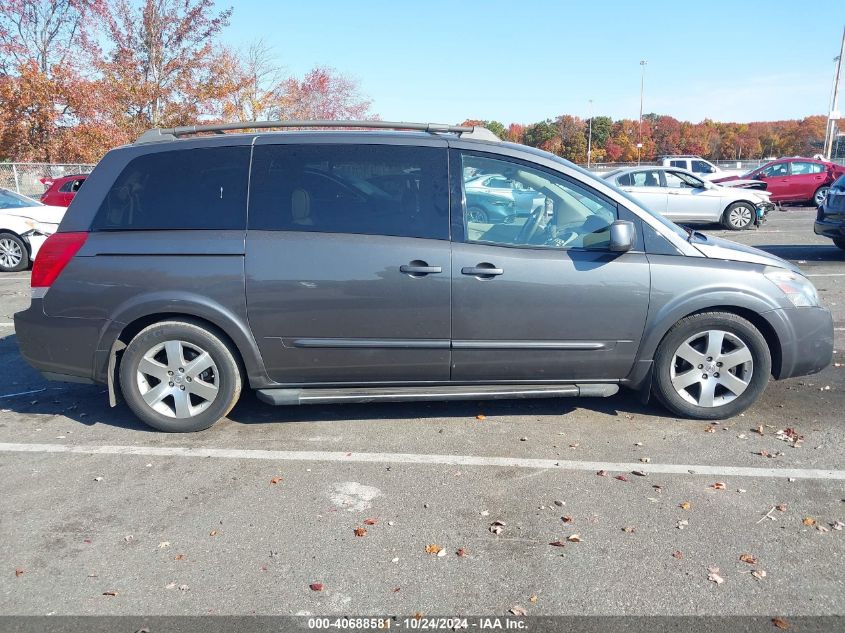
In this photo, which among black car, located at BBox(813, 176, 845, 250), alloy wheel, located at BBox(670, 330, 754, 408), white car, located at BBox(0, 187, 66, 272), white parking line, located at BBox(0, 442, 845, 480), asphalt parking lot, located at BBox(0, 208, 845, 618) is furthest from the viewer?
white car, located at BBox(0, 187, 66, 272)

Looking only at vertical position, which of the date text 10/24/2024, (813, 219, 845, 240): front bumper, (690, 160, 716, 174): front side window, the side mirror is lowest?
the date text 10/24/2024

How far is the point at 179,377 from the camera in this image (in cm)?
457

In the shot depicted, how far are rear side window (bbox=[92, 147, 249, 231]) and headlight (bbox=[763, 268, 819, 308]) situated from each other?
Answer: 3.63 m

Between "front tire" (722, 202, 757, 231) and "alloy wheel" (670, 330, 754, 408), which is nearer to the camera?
"alloy wheel" (670, 330, 754, 408)

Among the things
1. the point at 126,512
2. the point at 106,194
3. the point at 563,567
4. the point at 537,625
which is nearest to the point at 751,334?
the point at 563,567

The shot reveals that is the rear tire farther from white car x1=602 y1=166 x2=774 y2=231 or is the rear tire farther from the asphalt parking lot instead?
white car x1=602 y1=166 x2=774 y2=231

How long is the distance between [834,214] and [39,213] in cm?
1385

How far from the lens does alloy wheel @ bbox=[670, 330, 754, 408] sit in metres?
4.62

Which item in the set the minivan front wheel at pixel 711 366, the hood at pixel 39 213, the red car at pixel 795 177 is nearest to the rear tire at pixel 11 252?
the hood at pixel 39 213

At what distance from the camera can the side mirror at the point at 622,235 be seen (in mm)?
4297

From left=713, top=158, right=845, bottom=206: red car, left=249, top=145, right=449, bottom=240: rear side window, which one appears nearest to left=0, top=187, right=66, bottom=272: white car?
left=249, top=145, right=449, bottom=240: rear side window

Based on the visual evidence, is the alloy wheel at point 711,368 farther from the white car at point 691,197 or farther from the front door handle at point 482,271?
the white car at point 691,197

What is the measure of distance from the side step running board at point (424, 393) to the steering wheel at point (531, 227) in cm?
100

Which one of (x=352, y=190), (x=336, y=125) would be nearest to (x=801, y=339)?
(x=352, y=190)
